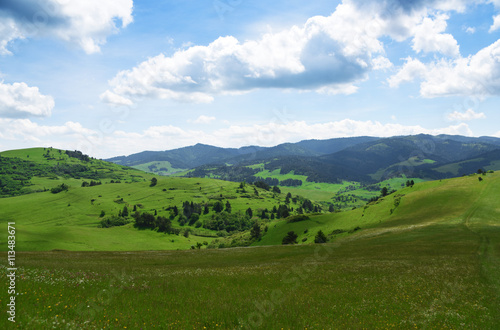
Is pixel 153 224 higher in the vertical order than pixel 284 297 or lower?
lower

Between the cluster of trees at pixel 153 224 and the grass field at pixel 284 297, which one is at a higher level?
the grass field at pixel 284 297

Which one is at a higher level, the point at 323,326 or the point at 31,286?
the point at 31,286

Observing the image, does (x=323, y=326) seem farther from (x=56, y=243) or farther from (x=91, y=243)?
(x=91, y=243)

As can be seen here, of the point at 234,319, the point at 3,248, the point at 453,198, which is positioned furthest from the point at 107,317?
the point at 453,198

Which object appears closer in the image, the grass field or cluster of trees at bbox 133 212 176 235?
the grass field

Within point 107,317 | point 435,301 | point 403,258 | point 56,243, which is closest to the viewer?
point 107,317

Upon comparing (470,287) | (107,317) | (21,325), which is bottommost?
(470,287)

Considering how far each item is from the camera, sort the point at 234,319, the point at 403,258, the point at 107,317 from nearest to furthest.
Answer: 1. the point at 107,317
2. the point at 234,319
3. the point at 403,258

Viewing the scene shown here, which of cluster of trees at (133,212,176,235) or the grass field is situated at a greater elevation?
the grass field

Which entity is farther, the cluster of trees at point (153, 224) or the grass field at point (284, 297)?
the cluster of trees at point (153, 224)

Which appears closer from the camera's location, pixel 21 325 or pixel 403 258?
pixel 21 325

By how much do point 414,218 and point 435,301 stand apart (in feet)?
270

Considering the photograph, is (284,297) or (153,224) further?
(153,224)

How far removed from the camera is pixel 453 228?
64688mm
